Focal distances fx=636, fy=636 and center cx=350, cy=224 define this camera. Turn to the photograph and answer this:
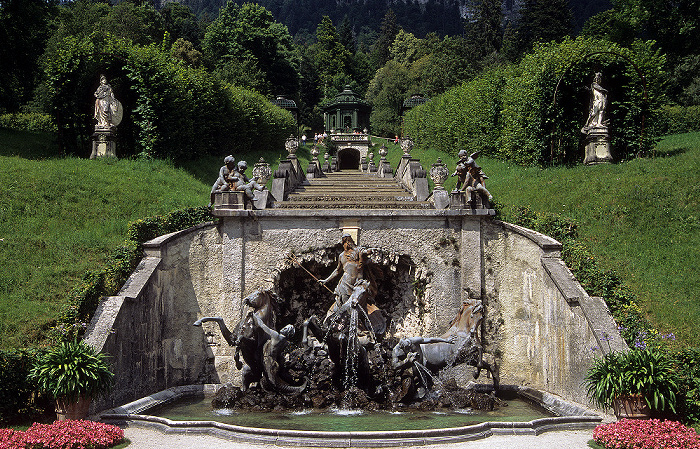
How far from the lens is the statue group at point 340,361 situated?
44.9 feet

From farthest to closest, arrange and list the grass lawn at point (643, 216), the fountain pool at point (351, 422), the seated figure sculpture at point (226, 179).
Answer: the seated figure sculpture at point (226, 179) → the grass lawn at point (643, 216) → the fountain pool at point (351, 422)

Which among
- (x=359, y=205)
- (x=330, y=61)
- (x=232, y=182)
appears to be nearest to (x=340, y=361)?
(x=232, y=182)

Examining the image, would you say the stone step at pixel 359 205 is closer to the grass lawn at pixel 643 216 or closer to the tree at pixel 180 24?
the grass lawn at pixel 643 216

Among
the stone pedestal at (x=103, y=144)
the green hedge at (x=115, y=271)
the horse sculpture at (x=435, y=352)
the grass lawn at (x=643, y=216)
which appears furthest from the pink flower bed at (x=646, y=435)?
the stone pedestal at (x=103, y=144)

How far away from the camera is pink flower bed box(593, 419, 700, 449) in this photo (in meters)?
9.59

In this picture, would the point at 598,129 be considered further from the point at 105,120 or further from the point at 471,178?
the point at 105,120

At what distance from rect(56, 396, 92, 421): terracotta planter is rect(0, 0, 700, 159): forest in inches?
645

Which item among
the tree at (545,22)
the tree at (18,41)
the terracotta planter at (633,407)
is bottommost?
the terracotta planter at (633,407)

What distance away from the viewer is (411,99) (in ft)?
203

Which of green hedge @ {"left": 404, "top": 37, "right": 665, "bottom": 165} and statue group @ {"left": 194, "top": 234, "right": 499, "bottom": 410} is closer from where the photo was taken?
statue group @ {"left": 194, "top": 234, "right": 499, "bottom": 410}

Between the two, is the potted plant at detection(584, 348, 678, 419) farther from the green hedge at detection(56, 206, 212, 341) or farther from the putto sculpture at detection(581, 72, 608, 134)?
the putto sculpture at detection(581, 72, 608, 134)

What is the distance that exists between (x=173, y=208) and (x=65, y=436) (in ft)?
33.0

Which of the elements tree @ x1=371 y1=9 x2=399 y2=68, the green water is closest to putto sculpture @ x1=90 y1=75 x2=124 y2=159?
the green water

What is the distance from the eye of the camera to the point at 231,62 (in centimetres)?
5494
